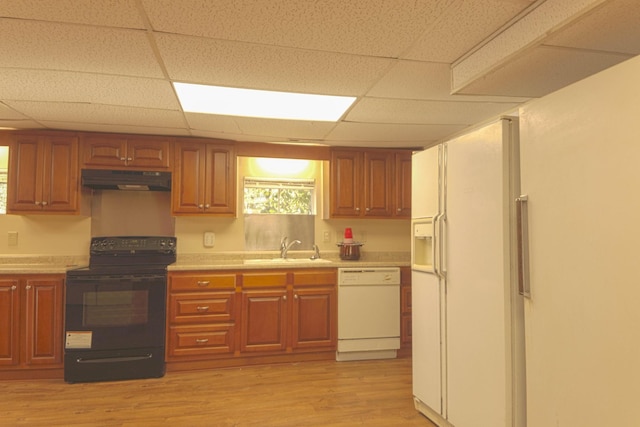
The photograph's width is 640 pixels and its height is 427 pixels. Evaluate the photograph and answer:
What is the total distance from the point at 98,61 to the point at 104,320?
2.12 m

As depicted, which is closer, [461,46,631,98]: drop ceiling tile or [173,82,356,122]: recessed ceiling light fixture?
[461,46,631,98]: drop ceiling tile

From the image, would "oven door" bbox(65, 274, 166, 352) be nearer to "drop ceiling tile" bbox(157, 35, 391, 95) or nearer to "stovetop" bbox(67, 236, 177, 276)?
"stovetop" bbox(67, 236, 177, 276)

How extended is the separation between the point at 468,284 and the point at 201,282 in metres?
2.26

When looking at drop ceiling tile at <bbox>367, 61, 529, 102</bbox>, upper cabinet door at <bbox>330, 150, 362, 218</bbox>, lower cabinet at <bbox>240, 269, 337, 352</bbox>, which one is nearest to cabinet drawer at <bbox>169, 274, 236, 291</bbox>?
lower cabinet at <bbox>240, 269, 337, 352</bbox>

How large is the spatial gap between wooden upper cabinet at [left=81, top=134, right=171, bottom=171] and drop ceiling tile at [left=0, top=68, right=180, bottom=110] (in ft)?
2.90

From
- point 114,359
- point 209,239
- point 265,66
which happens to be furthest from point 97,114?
point 114,359

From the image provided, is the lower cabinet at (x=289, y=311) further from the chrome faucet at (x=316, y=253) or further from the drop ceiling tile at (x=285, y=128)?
the drop ceiling tile at (x=285, y=128)

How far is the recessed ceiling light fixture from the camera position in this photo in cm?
253

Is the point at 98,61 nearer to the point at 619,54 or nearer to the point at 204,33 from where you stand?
the point at 204,33

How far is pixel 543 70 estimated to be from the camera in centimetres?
189

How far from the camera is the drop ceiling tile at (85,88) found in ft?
7.07

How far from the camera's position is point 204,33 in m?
1.68

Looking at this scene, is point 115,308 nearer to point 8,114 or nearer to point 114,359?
point 114,359

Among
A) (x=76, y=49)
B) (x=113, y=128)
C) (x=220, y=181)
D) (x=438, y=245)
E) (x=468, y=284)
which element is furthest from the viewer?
(x=220, y=181)
